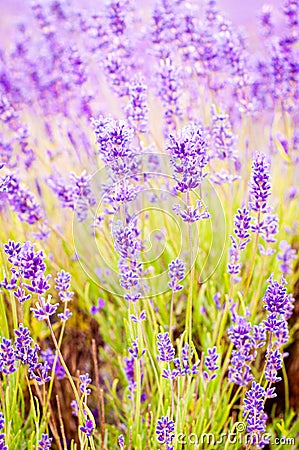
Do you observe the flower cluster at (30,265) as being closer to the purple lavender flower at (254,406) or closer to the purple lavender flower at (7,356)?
the purple lavender flower at (7,356)

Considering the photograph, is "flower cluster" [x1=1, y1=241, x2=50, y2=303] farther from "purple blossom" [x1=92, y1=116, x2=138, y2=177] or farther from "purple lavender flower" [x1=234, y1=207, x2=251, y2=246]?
"purple lavender flower" [x1=234, y1=207, x2=251, y2=246]

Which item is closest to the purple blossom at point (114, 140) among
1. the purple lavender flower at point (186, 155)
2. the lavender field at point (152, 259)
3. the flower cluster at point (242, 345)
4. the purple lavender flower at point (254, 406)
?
the lavender field at point (152, 259)

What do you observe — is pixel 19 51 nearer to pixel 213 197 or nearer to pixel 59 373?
pixel 213 197

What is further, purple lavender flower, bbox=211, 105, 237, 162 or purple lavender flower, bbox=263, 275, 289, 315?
purple lavender flower, bbox=211, 105, 237, 162

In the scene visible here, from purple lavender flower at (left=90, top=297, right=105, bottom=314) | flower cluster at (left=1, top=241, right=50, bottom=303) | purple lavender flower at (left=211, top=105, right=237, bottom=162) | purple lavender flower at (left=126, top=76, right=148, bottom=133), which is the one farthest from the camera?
purple lavender flower at (left=90, top=297, right=105, bottom=314)

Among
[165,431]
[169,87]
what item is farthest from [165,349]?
[169,87]

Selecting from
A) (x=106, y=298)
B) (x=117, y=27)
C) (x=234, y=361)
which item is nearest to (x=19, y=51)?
(x=117, y=27)

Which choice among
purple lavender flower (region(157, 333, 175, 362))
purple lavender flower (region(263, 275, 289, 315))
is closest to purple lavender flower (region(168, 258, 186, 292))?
purple lavender flower (region(157, 333, 175, 362))
